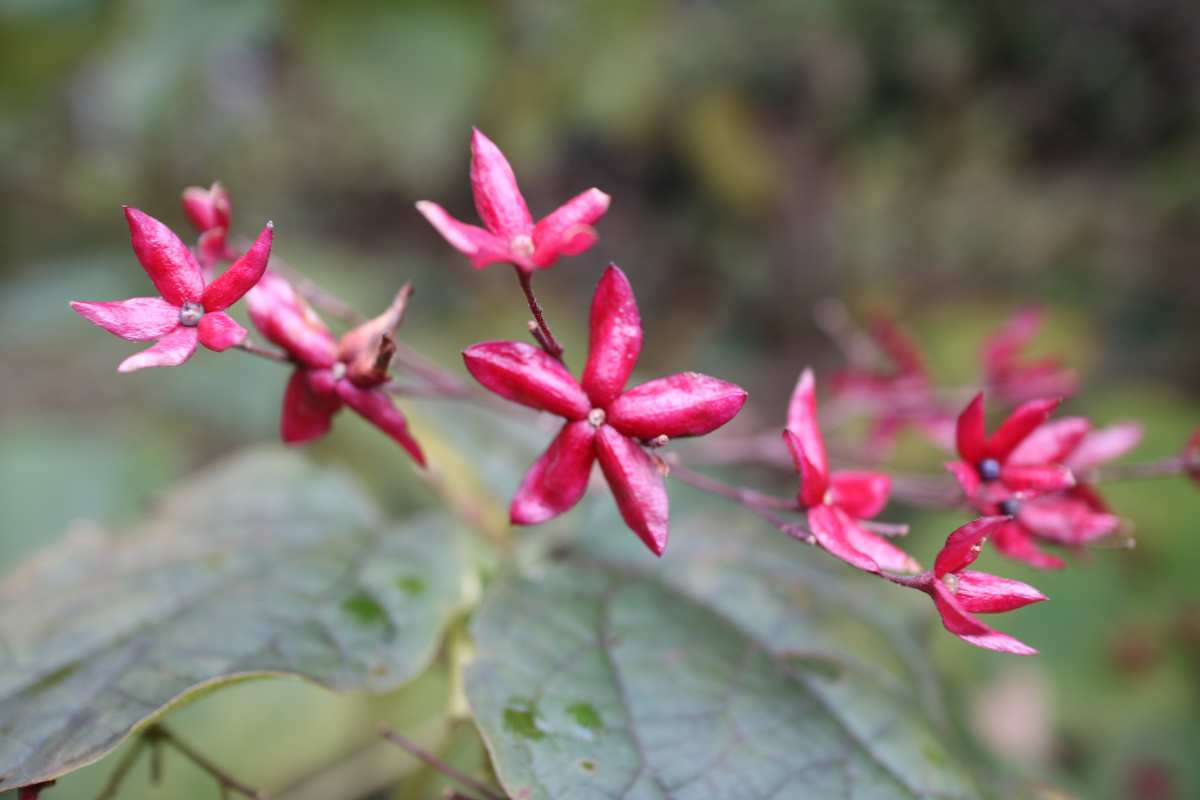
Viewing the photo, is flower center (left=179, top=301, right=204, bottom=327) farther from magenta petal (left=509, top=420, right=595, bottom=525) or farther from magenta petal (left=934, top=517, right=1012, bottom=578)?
magenta petal (left=934, top=517, right=1012, bottom=578)

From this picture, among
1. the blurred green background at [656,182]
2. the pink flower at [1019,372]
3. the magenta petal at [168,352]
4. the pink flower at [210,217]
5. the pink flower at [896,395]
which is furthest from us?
the blurred green background at [656,182]

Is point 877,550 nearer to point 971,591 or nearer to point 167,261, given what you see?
point 971,591

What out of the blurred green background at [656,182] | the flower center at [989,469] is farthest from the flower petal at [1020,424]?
the blurred green background at [656,182]

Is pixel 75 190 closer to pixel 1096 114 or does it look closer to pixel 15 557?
pixel 15 557

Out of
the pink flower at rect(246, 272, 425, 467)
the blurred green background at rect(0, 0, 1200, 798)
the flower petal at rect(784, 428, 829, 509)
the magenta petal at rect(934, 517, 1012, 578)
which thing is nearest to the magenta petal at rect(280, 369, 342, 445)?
the pink flower at rect(246, 272, 425, 467)

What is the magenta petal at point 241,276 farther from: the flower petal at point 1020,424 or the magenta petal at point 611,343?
the flower petal at point 1020,424

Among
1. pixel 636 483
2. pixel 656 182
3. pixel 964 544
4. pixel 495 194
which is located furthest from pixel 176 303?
pixel 656 182

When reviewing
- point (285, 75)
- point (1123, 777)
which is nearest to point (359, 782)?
point (1123, 777)
